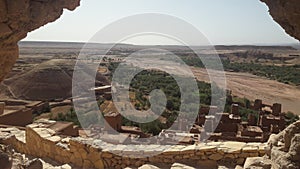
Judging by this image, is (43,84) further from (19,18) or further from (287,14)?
(287,14)

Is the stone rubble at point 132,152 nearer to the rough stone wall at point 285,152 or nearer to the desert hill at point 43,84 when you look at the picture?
the rough stone wall at point 285,152

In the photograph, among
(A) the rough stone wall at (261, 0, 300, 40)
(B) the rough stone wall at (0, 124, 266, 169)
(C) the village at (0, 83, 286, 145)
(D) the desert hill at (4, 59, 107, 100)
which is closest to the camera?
(A) the rough stone wall at (261, 0, 300, 40)

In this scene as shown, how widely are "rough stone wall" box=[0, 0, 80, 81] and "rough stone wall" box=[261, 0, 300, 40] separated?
2.62 m

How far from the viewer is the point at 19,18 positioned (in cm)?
370

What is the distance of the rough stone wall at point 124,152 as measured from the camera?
18.8 ft

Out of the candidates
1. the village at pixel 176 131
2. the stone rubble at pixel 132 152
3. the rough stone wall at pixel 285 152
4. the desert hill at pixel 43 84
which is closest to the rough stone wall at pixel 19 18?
the stone rubble at pixel 132 152

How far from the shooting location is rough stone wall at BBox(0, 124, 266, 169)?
5.73 metres

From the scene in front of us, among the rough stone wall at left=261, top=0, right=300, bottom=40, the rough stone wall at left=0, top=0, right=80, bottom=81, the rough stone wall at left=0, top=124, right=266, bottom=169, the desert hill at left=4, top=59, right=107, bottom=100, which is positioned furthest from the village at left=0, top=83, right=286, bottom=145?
the desert hill at left=4, top=59, right=107, bottom=100

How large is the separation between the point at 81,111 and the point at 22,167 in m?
12.5

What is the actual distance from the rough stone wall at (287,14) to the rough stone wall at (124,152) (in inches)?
109

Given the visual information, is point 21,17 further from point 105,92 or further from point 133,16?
point 105,92

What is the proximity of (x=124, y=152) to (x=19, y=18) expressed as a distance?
3.29 meters

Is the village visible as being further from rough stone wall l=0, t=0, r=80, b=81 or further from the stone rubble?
rough stone wall l=0, t=0, r=80, b=81

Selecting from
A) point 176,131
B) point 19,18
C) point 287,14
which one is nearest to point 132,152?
point 19,18
